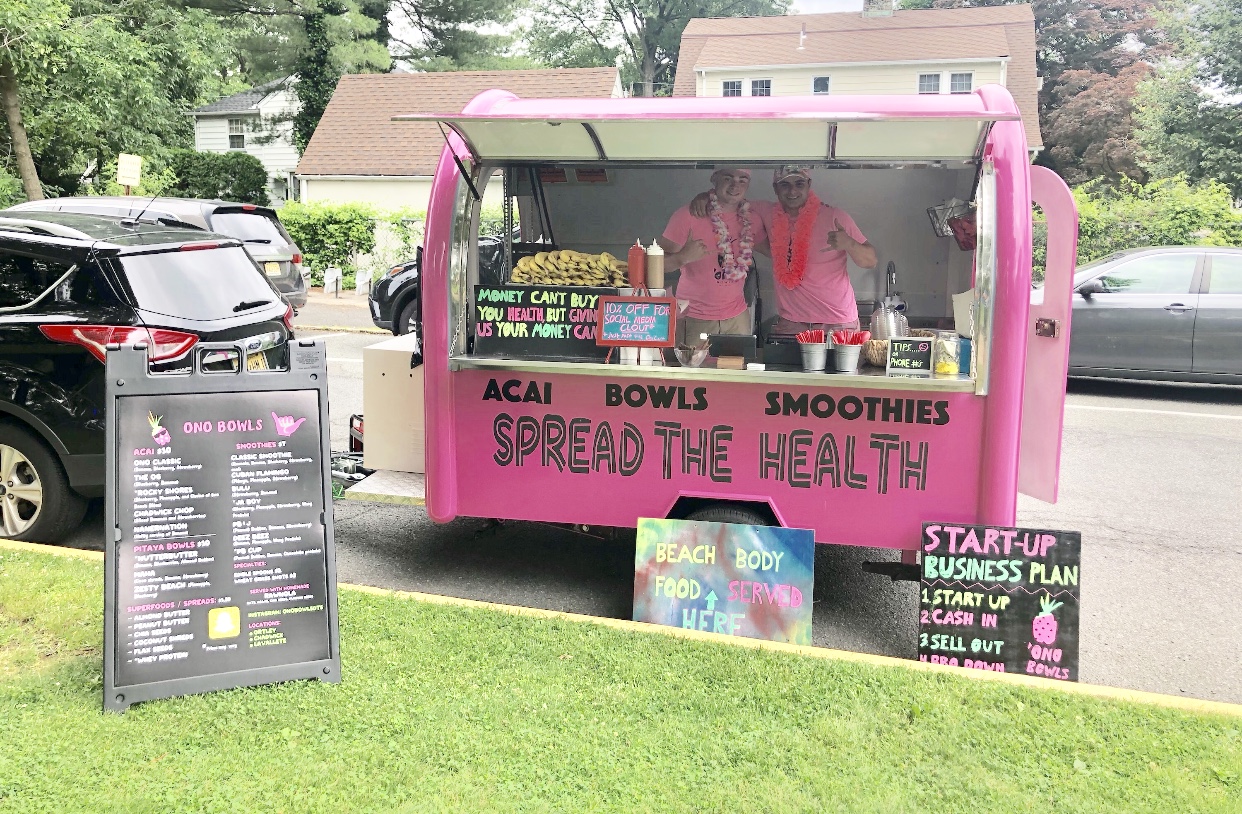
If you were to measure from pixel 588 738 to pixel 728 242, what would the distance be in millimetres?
3041

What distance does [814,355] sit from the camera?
4.30 m

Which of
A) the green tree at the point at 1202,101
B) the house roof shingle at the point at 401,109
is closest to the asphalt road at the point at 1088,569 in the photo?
the house roof shingle at the point at 401,109

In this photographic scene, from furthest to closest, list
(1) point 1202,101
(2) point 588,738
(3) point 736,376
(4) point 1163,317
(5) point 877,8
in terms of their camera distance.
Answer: (5) point 877,8
(1) point 1202,101
(4) point 1163,317
(3) point 736,376
(2) point 588,738

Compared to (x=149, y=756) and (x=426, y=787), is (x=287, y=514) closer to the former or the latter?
(x=149, y=756)

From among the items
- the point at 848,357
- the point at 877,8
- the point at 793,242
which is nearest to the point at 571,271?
the point at 793,242

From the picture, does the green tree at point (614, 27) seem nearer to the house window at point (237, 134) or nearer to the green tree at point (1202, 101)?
the house window at point (237, 134)

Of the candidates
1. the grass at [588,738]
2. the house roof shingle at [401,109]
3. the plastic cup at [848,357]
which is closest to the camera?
the grass at [588,738]

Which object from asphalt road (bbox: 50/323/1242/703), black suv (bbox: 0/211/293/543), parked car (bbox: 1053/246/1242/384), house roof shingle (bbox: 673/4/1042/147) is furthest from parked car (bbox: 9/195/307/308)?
house roof shingle (bbox: 673/4/1042/147)

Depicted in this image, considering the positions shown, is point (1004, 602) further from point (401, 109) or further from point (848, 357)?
point (401, 109)

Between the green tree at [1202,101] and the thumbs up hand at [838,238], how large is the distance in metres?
23.8

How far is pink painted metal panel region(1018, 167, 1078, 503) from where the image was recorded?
422 centimetres

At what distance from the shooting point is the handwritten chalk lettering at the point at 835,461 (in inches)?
165

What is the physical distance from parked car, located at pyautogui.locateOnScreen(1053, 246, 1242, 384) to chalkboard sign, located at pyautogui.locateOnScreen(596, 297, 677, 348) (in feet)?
22.5

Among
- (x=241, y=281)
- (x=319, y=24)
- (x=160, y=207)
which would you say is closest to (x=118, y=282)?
(x=241, y=281)
